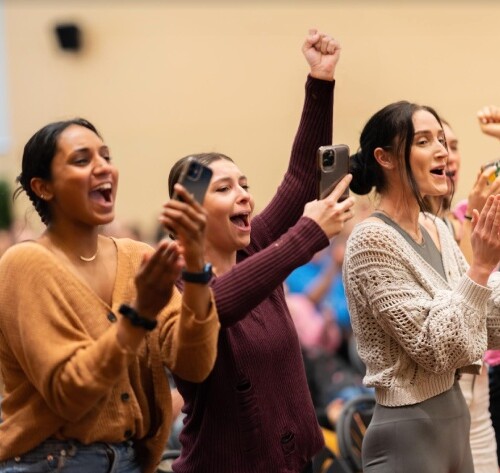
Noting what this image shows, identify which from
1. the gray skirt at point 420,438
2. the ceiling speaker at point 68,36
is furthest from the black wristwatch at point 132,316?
the ceiling speaker at point 68,36

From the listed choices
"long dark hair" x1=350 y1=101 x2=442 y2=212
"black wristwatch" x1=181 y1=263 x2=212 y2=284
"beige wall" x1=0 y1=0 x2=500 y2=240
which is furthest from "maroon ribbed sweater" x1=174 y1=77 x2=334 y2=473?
"beige wall" x1=0 y1=0 x2=500 y2=240

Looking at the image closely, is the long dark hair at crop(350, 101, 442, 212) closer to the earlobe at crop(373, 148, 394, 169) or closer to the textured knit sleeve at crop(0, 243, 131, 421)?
the earlobe at crop(373, 148, 394, 169)

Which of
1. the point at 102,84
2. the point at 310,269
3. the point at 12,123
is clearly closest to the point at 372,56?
the point at 310,269

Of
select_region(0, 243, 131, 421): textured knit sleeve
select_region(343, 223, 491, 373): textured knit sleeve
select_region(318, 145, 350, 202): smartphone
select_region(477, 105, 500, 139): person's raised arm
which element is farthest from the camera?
select_region(477, 105, 500, 139): person's raised arm

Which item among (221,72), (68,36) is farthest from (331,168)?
(68,36)

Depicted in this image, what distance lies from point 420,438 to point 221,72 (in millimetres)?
5545

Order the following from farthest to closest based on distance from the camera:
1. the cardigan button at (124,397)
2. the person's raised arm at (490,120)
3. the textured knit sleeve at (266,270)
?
the person's raised arm at (490,120)
the textured knit sleeve at (266,270)
the cardigan button at (124,397)

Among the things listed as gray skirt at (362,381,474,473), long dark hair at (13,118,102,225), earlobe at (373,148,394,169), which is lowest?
gray skirt at (362,381,474,473)

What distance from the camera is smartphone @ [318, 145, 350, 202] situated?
2236mm

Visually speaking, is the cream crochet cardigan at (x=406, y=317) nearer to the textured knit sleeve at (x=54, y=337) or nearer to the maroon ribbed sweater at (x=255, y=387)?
the maroon ribbed sweater at (x=255, y=387)

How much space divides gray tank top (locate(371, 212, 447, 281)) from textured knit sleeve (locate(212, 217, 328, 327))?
0.46 meters

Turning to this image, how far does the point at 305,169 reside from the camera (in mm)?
2600

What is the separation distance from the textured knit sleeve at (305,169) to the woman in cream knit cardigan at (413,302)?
0.44ft

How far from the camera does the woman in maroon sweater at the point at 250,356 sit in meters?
2.14
